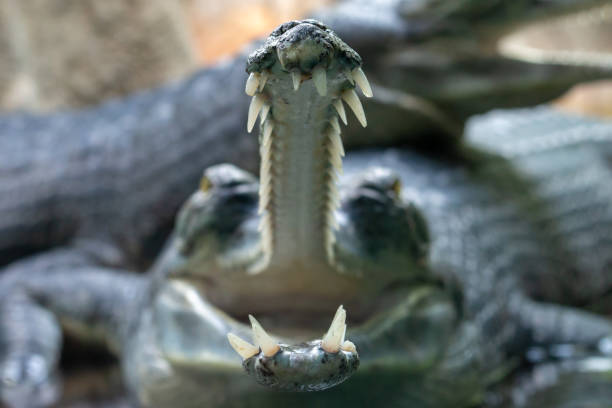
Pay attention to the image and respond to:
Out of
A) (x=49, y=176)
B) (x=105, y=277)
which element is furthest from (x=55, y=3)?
(x=105, y=277)

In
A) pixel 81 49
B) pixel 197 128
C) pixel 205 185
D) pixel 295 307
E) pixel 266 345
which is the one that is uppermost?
pixel 81 49

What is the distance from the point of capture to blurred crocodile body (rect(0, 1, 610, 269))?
2.29 metres

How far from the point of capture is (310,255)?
1.11 m

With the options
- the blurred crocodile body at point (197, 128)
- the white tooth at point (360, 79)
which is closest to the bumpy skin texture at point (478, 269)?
the blurred crocodile body at point (197, 128)

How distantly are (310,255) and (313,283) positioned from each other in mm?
89

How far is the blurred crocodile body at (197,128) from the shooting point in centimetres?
229

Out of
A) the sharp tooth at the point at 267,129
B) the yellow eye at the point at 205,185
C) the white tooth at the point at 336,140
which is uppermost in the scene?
the yellow eye at the point at 205,185

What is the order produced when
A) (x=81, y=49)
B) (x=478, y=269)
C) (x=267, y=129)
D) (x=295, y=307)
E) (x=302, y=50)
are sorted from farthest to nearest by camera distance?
1. (x=81, y=49)
2. (x=478, y=269)
3. (x=295, y=307)
4. (x=267, y=129)
5. (x=302, y=50)

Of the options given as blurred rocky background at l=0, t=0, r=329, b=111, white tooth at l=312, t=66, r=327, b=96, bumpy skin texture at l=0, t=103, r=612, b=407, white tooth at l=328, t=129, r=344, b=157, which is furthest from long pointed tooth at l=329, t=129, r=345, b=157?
blurred rocky background at l=0, t=0, r=329, b=111

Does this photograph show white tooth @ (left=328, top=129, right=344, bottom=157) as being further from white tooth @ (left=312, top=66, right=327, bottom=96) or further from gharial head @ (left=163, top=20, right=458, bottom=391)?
white tooth @ (left=312, top=66, right=327, bottom=96)

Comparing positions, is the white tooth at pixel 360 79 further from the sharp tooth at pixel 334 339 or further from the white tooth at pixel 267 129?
the sharp tooth at pixel 334 339

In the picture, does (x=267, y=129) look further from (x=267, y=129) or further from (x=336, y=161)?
(x=336, y=161)

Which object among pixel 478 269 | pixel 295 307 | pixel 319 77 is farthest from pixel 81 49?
pixel 319 77

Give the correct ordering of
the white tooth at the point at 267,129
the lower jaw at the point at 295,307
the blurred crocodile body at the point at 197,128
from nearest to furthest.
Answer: the white tooth at the point at 267,129, the lower jaw at the point at 295,307, the blurred crocodile body at the point at 197,128
